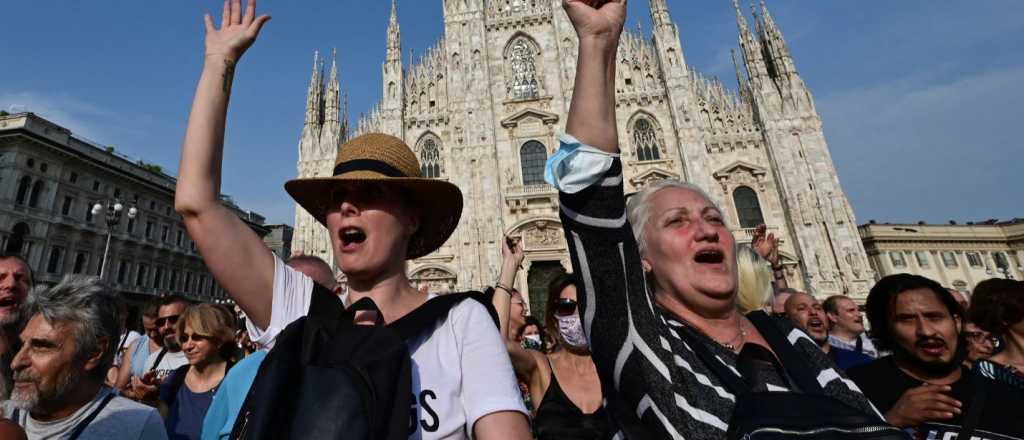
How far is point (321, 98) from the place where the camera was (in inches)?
779

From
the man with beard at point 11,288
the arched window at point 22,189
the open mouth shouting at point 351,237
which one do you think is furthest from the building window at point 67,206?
the open mouth shouting at point 351,237

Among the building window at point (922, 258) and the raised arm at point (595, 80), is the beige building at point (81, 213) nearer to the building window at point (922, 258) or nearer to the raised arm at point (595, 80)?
the raised arm at point (595, 80)

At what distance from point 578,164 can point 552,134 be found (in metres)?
18.0

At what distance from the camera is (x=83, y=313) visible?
1.93 metres

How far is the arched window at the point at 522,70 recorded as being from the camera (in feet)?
65.4

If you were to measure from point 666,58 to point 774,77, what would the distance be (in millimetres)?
4687

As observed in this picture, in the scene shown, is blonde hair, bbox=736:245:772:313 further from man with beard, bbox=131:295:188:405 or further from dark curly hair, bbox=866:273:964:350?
man with beard, bbox=131:295:188:405

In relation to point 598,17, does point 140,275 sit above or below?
above

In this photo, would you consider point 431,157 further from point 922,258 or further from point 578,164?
point 922,258

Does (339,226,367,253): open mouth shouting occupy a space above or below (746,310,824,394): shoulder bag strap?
above

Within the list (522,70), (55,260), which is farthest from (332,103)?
(55,260)

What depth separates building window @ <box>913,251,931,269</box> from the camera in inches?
1112

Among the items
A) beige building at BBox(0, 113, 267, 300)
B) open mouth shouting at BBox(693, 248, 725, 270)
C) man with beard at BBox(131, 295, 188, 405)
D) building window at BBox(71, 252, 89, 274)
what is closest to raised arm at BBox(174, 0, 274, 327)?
open mouth shouting at BBox(693, 248, 725, 270)

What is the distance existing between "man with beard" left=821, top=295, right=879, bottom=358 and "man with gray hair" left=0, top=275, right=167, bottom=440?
19.1 ft
